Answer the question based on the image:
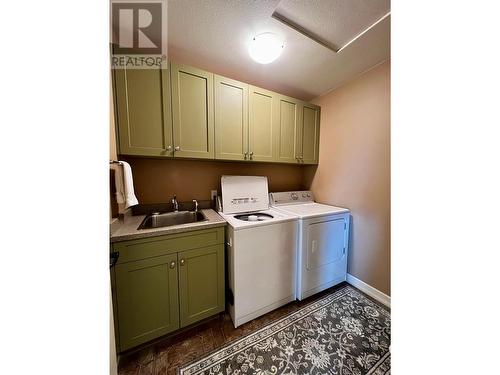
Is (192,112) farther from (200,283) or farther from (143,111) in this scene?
(200,283)

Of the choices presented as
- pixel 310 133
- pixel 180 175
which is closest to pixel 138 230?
pixel 180 175

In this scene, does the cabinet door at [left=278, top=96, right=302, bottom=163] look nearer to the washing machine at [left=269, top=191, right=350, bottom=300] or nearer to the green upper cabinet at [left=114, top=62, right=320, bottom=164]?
the green upper cabinet at [left=114, top=62, right=320, bottom=164]

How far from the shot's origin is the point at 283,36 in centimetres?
138

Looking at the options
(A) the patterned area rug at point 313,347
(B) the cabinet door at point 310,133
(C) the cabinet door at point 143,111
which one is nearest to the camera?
(A) the patterned area rug at point 313,347

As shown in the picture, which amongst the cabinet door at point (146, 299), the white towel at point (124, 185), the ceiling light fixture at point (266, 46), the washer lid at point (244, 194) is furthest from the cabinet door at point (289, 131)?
the cabinet door at point (146, 299)

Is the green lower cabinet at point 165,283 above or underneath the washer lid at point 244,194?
underneath

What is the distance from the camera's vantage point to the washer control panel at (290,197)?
224 cm

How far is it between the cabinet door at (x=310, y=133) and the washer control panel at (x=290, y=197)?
0.47 meters

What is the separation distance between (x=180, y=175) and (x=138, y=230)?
0.79m

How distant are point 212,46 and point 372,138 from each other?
184cm

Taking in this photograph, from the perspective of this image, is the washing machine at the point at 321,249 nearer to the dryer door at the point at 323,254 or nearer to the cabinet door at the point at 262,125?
the dryer door at the point at 323,254
